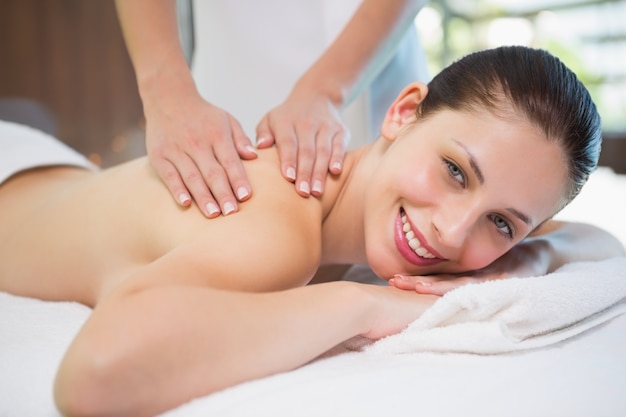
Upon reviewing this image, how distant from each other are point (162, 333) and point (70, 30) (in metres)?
2.38

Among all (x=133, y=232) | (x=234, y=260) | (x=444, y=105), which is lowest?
(x=133, y=232)

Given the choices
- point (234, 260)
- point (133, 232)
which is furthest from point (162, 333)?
point (133, 232)

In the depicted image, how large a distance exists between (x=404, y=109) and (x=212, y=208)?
0.46m

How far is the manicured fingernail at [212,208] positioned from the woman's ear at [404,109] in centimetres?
40

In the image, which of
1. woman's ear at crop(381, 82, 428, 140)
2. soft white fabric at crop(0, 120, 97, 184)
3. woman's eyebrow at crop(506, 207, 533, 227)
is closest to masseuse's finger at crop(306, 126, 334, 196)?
woman's ear at crop(381, 82, 428, 140)

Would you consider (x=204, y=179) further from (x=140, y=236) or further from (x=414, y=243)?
(x=414, y=243)

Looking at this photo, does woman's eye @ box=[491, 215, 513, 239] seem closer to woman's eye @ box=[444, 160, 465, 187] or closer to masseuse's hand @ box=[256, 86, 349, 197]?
woman's eye @ box=[444, 160, 465, 187]

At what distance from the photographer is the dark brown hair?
111 cm

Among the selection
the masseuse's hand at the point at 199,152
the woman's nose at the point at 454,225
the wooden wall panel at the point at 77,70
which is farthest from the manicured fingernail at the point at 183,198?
the wooden wall panel at the point at 77,70

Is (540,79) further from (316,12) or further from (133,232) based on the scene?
(316,12)

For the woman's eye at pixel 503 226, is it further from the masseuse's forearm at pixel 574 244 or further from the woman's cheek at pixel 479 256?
the masseuse's forearm at pixel 574 244

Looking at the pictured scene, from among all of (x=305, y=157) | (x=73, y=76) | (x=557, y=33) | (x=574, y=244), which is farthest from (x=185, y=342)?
(x=557, y=33)

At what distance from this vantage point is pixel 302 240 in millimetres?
1066

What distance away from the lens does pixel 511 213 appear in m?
1.12
